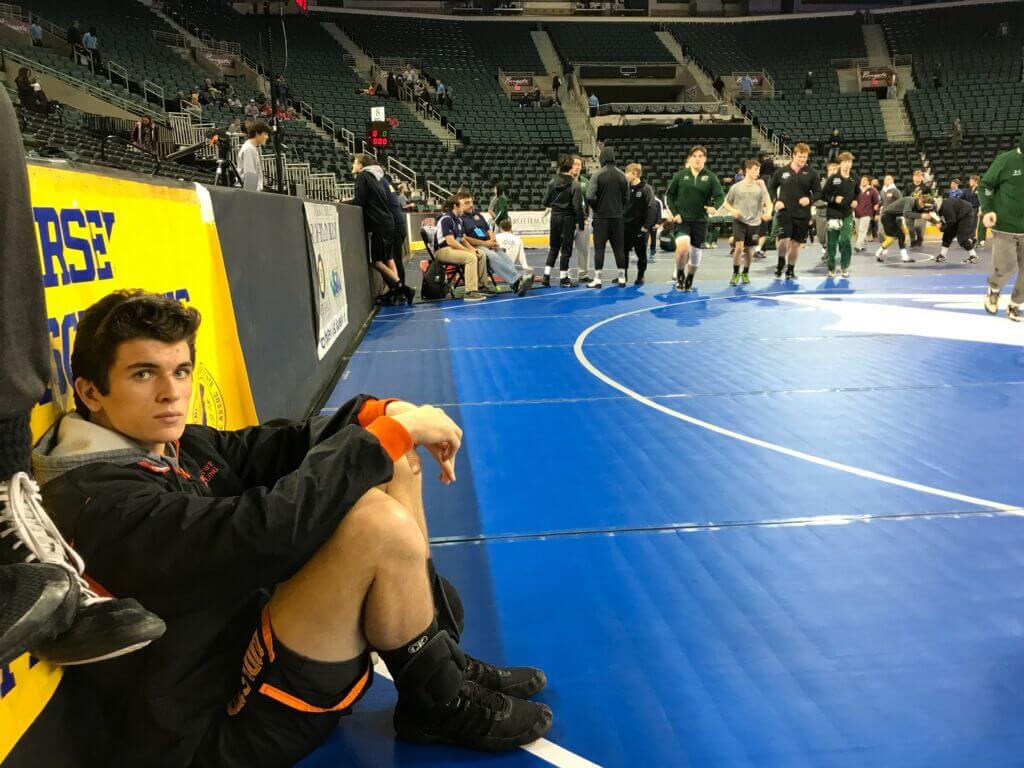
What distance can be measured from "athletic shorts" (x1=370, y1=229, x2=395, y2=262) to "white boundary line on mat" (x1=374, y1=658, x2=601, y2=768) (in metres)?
7.95

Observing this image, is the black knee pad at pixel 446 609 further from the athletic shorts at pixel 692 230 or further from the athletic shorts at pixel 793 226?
the athletic shorts at pixel 793 226

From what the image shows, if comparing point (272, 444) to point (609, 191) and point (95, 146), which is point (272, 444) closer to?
point (609, 191)

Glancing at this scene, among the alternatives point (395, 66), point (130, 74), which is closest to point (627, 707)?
point (130, 74)

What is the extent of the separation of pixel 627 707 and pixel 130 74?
2308 centimetres

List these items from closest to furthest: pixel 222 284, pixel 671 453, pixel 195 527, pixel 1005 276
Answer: pixel 195 527 < pixel 222 284 < pixel 671 453 < pixel 1005 276

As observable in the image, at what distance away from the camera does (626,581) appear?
254 cm

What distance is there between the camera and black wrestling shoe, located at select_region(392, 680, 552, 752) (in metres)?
1.75

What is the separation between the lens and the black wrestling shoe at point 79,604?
104 cm

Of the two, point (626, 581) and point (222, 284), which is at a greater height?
point (222, 284)

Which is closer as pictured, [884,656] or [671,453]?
[884,656]

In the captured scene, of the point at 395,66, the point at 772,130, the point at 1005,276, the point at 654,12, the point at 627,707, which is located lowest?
the point at 627,707

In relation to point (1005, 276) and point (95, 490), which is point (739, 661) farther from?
point (1005, 276)

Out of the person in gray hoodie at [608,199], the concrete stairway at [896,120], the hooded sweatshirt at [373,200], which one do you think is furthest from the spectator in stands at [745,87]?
the hooded sweatshirt at [373,200]

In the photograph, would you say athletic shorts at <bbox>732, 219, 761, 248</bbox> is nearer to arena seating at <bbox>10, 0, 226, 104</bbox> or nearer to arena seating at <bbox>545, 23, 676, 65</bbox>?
arena seating at <bbox>10, 0, 226, 104</bbox>
